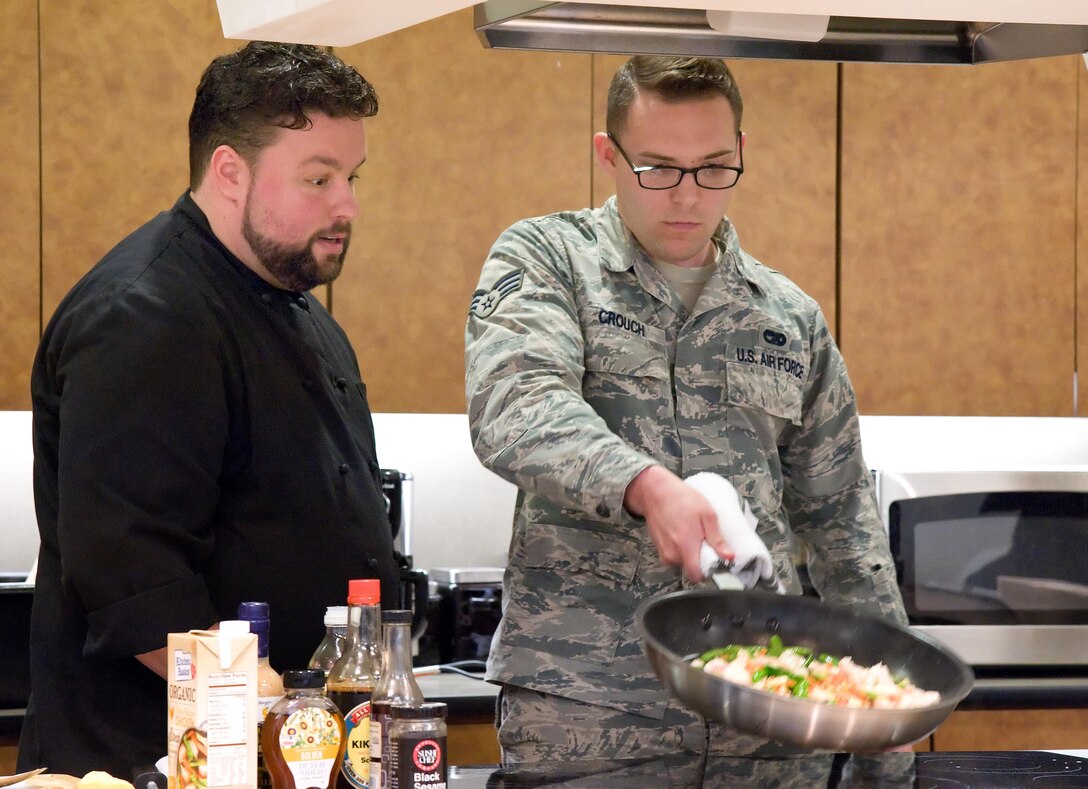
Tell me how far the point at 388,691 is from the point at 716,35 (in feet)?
2.64

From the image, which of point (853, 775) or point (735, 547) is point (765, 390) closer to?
point (735, 547)

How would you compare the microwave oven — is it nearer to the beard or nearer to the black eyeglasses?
the black eyeglasses

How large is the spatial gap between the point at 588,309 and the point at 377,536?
0.43m

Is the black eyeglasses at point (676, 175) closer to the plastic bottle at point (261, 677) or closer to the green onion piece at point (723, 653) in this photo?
the green onion piece at point (723, 653)

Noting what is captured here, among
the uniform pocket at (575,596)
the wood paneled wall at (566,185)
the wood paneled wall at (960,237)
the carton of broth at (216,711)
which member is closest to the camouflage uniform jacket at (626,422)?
the uniform pocket at (575,596)

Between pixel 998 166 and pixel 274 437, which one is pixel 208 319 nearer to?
pixel 274 437

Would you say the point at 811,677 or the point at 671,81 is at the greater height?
the point at 671,81

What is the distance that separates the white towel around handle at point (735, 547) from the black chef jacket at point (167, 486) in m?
0.56

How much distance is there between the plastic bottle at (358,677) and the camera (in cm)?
121

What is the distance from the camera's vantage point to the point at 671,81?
1.76 metres

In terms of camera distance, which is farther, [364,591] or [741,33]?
[741,33]

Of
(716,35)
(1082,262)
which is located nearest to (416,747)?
(716,35)

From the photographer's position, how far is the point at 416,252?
112 inches

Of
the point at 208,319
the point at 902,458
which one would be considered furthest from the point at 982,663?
the point at 208,319
